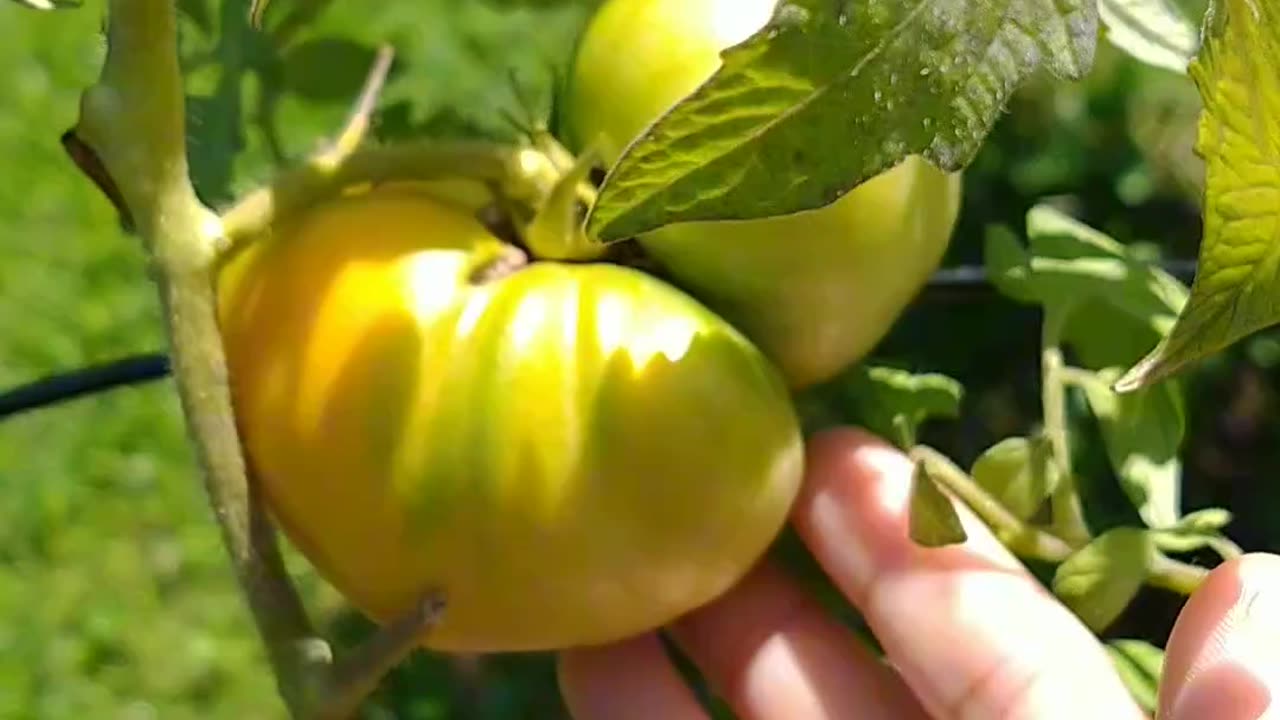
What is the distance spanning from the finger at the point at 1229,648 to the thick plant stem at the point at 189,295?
24 centimetres

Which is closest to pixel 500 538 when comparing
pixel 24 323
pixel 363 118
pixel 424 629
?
pixel 424 629

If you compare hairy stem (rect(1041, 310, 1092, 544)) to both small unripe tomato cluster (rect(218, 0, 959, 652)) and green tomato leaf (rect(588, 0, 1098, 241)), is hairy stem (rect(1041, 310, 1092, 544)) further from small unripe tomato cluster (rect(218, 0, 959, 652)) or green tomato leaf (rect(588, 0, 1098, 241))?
green tomato leaf (rect(588, 0, 1098, 241))

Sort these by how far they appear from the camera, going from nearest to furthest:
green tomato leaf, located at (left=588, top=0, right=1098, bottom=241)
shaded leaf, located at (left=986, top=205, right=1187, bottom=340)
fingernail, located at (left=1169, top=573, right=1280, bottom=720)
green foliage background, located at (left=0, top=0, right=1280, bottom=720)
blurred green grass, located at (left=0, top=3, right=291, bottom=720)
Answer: green tomato leaf, located at (left=588, top=0, right=1098, bottom=241), fingernail, located at (left=1169, top=573, right=1280, bottom=720), shaded leaf, located at (left=986, top=205, right=1187, bottom=340), green foliage background, located at (left=0, top=0, right=1280, bottom=720), blurred green grass, located at (left=0, top=3, right=291, bottom=720)

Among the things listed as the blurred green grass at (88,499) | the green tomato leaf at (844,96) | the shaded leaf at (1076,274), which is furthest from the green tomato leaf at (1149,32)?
the blurred green grass at (88,499)

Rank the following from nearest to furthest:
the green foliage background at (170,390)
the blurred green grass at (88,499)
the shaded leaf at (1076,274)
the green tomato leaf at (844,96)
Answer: the green tomato leaf at (844,96) → the shaded leaf at (1076,274) → the green foliage background at (170,390) → the blurred green grass at (88,499)

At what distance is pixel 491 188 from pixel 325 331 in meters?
0.07

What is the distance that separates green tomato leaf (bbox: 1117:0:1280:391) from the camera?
32 centimetres

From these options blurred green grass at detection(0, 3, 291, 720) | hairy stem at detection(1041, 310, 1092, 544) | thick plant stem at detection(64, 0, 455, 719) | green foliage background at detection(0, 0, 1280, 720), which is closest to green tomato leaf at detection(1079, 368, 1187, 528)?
hairy stem at detection(1041, 310, 1092, 544)

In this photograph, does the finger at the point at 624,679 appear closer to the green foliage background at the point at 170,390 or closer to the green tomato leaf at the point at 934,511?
the green tomato leaf at the point at 934,511

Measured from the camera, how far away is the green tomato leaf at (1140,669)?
20.1 inches

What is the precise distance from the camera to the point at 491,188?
1.49ft

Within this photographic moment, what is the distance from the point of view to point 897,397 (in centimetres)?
53

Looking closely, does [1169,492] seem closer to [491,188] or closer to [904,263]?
[904,263]

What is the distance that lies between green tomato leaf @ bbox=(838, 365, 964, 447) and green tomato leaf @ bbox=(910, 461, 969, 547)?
0.17 feet
